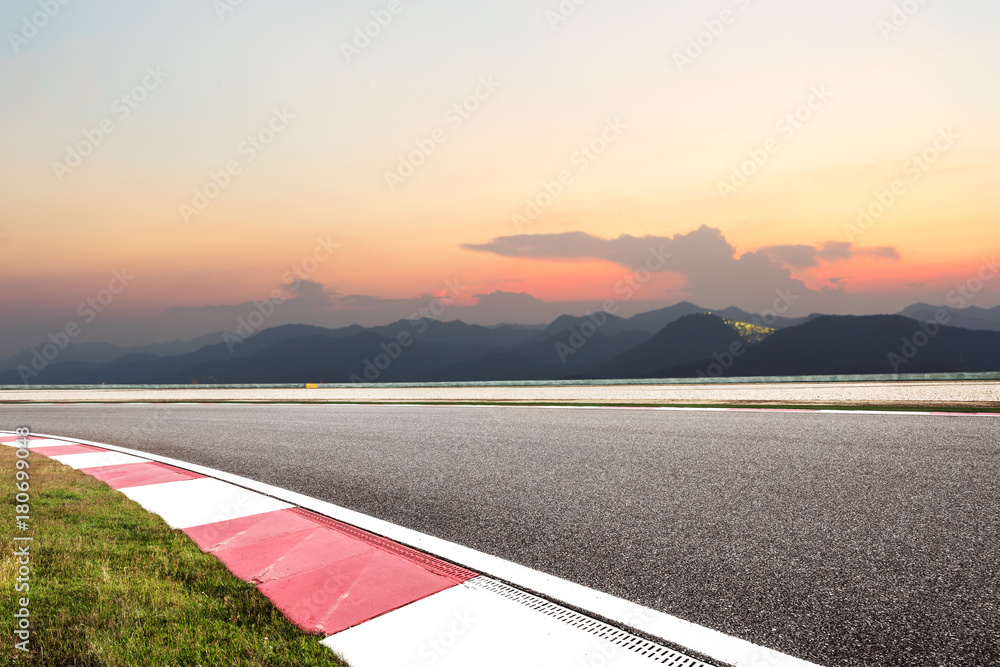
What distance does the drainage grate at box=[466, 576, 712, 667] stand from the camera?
103 inches

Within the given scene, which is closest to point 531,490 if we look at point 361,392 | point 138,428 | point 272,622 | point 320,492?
point 320,492

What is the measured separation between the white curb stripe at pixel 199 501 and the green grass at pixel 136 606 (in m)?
0.36

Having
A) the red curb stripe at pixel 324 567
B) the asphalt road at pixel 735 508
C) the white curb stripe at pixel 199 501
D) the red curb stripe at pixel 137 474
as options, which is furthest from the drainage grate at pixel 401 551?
the red curb stripe at pixel 137 474

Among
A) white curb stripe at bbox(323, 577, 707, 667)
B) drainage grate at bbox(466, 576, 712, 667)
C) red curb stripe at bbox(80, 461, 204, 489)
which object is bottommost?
red curb stripe at bbox(80, 461, 204, 489)

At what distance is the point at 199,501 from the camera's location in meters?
5.64

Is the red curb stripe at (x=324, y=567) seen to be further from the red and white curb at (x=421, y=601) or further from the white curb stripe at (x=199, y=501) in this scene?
the white curb stripe at (x=199, y=501)

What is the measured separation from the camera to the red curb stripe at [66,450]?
9055mm

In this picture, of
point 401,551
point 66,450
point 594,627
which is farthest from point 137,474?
point 594,627

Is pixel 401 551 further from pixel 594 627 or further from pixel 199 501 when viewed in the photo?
pixel 199 501

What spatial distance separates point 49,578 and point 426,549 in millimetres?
2381

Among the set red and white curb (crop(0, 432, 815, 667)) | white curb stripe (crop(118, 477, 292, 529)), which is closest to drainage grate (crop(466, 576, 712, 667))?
red and white curb (crop(0, 432, 815, 667))

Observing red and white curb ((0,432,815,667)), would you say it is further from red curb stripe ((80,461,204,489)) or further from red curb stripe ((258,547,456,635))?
red curb stripe ((80,461,204,489))

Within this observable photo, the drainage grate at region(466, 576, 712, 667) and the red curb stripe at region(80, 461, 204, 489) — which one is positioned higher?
the drainage grate at region(466, 576, 712, 667)

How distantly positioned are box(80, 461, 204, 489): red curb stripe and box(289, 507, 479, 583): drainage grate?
274cm
